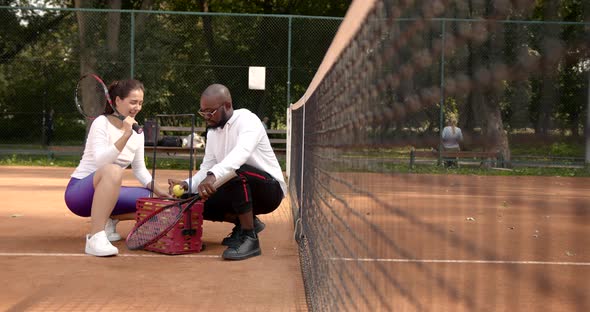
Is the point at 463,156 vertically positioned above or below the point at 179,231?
above

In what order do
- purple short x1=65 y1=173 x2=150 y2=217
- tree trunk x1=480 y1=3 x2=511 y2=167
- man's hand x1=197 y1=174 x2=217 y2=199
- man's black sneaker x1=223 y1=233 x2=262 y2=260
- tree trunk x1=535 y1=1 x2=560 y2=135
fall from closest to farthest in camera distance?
tree trunk x1=535 y1=1 x2=560 y2=135, tree trunk x1=480 y1=3 x2=511 y2=167, man's hand x1=197 y1=174 x2=217 y2=199, man's black sneaker x1=223 y1=233 x2=262 y2=260, purple short x1=65 y1=173 x2=150 y2=217

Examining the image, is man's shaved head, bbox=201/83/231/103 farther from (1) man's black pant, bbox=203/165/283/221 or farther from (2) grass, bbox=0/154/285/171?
(2) grass, bbox=0/154/285/171

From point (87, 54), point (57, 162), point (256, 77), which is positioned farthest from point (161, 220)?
point (57, 162)

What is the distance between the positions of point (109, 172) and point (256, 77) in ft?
30.3

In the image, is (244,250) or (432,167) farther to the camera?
(244,250)

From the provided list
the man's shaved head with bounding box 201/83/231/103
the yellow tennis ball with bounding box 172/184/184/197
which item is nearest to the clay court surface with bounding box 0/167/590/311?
the yellow tennis ball with bounding box 172/184/184/197

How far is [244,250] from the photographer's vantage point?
4426mm

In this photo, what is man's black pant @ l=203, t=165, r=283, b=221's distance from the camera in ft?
14.4

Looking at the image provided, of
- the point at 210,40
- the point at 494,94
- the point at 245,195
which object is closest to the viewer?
the point at 494,94

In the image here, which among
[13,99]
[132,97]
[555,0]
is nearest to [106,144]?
[132,97]

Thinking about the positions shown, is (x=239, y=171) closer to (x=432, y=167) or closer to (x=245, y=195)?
(x=245, y=195)

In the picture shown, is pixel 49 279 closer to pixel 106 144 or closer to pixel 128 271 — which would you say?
pixel 128 271

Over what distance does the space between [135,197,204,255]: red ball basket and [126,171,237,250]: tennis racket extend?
0.14ft

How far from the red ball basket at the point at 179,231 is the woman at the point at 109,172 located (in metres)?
0.18
